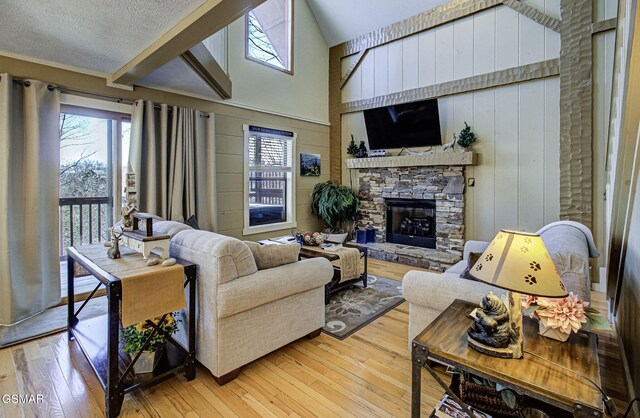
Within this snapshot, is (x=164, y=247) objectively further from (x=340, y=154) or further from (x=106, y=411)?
(x=340, y=154)

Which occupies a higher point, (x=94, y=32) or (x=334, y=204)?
(x=94, y=32)

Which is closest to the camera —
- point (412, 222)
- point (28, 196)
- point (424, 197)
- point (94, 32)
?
point (94, 32)

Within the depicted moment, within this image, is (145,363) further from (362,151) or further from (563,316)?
(362,151)

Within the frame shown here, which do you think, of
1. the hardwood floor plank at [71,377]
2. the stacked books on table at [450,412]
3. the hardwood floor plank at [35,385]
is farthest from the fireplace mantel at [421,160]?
the hardwood floor plank at [35,385]

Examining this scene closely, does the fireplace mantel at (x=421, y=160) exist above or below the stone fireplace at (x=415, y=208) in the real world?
above

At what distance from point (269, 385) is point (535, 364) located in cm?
152

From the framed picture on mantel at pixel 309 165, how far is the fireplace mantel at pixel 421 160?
66cm

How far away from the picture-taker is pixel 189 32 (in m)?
2.42

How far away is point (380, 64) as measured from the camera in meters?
5.76

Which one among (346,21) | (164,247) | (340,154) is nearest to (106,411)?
(164,247)

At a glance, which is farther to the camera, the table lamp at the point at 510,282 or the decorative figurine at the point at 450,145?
the decorative figurine at the point at 450,145

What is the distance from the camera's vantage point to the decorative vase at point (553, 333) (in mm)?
1384

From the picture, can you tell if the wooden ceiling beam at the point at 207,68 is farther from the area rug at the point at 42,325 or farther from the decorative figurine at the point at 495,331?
the decorative figurine at the point at 495,331

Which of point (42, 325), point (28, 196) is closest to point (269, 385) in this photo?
point (42, 325)
